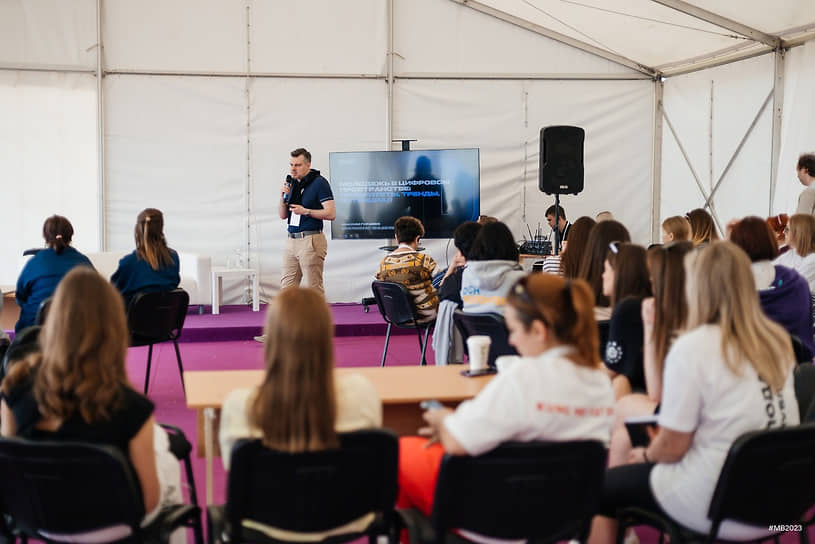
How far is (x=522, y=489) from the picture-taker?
2035 mm

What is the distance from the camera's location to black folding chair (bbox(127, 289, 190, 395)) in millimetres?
5066

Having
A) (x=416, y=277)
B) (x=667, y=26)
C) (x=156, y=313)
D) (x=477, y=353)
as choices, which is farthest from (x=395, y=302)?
(x=667, y=26)

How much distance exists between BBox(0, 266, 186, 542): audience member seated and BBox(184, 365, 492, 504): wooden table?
429 mm

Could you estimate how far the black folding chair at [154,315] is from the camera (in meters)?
5.07

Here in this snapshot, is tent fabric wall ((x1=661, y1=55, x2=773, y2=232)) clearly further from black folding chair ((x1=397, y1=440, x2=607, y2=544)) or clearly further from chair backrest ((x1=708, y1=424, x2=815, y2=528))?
black folding chair ((x1=397, y1=440, x2=607, y2=544))

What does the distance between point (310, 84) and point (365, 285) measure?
2323 millimetres

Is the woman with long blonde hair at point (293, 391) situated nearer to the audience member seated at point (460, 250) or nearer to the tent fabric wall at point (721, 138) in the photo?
the audience member seated at point (460, 250)

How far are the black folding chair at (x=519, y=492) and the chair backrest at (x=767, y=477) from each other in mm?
320

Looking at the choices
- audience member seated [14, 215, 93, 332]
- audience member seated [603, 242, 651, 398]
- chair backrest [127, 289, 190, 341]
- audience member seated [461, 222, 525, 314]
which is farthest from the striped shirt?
audience member seated [603, 242, 651, 398]

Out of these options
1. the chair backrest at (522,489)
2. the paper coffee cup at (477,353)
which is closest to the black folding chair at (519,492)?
the chair backrest at (522,489)

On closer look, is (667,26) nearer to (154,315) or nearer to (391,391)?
(154,315)

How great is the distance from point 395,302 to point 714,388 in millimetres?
3691

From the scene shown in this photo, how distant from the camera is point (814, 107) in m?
7.33

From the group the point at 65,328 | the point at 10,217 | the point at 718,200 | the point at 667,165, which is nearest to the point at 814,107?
the point at 718,200
